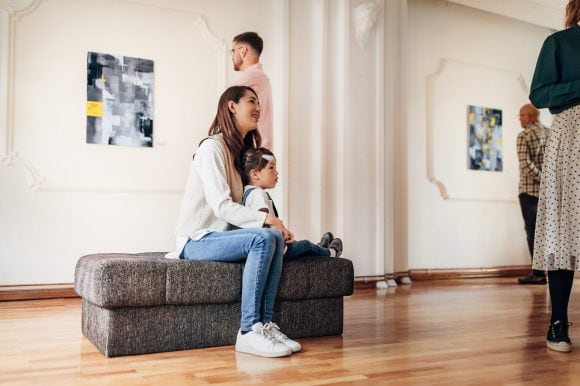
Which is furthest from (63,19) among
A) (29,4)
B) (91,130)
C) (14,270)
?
(14,270)

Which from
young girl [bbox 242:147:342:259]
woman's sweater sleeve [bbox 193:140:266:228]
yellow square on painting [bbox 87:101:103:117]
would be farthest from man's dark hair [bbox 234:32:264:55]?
woman's sweater sleeve [bbox 193:140:266:228]

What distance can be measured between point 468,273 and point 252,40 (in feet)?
10.8

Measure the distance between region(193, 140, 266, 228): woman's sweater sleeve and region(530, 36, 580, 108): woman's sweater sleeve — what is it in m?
1.27

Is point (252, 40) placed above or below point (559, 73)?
above

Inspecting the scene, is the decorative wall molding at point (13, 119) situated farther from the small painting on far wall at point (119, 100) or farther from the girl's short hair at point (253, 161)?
the girl's short hair at point (253, 161)

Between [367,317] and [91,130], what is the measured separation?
2.39 m

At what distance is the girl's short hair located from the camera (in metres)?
2.60

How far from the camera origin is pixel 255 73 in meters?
4.21

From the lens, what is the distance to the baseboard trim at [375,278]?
13.1ft

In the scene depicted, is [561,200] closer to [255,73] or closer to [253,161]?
[253,161]

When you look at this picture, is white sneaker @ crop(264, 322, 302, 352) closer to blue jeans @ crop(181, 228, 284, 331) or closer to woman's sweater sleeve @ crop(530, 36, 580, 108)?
Result: blue jeans @ crop(181, 228, 284, 331)

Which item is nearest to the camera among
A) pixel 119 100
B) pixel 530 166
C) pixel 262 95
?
pixel 262 95

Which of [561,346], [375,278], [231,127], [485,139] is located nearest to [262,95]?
[231,127]

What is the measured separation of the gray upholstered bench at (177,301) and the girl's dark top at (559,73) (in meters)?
1.17
